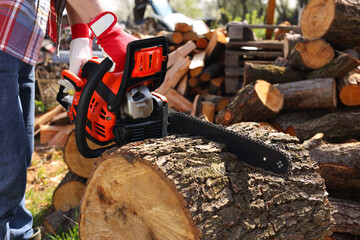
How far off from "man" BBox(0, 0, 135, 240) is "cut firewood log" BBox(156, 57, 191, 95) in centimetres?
267

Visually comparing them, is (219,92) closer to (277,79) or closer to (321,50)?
(277,79)

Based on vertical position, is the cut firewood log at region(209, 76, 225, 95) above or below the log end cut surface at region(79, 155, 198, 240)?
below

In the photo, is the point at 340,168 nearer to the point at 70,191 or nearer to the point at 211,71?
the point at 70,191

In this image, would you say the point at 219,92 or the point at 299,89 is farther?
the point at 219,92

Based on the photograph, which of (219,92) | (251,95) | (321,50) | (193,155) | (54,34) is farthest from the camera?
(219,92)

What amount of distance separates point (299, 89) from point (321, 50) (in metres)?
0.60

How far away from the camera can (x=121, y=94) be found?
5.79ft

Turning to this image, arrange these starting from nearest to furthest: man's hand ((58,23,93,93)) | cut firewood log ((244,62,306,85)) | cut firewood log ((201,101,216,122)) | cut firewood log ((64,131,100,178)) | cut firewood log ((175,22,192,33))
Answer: man's hand ((58,23,93,93)) < cut firewood log ((64,131,100,178)) < cut firewood log ((244,62,306,85)) < cut firewood log ((201,101,216,122)) < cut firewood log ((175,22,192,33))

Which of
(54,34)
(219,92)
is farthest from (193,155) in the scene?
(219,92)

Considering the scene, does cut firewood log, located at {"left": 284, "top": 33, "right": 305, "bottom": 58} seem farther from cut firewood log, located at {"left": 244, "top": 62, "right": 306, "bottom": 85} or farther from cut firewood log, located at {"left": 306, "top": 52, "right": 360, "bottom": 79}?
cut firewood log, located at {"left": 306, "top": 52, "right": 360, "bottom": 79}

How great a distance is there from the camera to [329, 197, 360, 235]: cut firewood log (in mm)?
2473

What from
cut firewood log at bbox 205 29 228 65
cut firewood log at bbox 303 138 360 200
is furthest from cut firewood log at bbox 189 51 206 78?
cut firewood log at bbox 303 138 360 200

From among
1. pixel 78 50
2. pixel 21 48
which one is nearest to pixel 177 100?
pixel 78 50

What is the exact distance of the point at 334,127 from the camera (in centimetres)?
332
